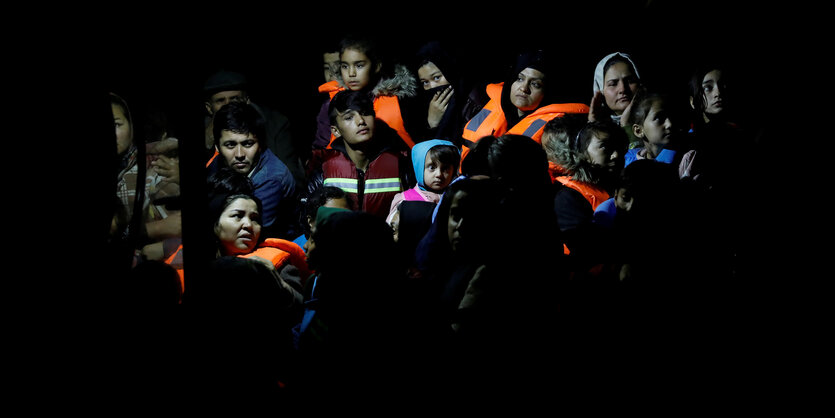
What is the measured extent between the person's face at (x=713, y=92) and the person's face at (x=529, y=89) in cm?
100

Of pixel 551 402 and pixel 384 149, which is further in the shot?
pixel 384 149

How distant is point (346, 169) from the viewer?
4.11m

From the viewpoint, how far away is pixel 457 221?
2.61 m

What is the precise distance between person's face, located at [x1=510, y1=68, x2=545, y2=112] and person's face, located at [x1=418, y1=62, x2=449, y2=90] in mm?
656

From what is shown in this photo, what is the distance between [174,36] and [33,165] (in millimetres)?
489

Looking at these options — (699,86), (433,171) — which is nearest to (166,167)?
(433,171)

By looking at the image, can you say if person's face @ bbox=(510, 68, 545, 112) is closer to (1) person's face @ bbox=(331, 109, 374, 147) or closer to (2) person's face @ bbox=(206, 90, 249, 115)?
(1) person's face @ bbox=(331, 109, 374, 147)

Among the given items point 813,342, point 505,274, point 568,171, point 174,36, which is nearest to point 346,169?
point 568,171

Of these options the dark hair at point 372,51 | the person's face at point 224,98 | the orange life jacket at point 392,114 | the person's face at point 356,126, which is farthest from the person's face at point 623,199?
the person's face at point 224,98

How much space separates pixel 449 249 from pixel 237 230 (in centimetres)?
112

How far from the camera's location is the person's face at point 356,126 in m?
4.05

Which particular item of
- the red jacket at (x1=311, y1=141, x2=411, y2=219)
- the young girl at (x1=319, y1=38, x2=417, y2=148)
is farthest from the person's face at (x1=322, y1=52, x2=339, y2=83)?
the red jacket at (x1=311, y1=141, x2=411, y2=219)

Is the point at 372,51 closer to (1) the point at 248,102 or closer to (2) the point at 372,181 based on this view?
(1) the point at 248,102

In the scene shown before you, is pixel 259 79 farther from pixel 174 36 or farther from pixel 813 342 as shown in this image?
pixel 813 342
